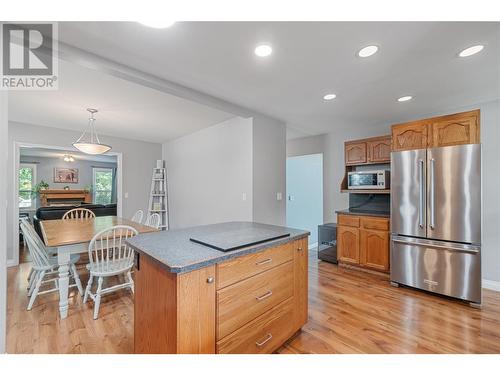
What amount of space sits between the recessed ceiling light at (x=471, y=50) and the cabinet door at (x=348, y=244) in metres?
2.37

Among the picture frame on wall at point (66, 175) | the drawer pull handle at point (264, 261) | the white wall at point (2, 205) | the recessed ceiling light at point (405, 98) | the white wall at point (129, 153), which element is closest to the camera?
the white wall at point (2, 205)

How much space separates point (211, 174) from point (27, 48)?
2.74 metres

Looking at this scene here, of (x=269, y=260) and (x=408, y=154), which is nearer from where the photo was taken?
(x=269, y=260)

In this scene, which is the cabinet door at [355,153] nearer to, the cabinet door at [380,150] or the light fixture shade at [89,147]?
the cabinet door at [380,150]

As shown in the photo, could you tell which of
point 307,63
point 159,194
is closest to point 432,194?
point 307,63

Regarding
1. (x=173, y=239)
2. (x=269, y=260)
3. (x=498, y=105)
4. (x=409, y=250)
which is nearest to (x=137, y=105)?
(x=173, y=239)

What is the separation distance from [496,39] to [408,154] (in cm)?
135

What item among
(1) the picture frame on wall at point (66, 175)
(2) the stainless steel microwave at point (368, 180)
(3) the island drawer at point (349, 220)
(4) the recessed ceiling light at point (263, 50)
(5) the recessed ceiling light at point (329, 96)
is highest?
(5) the recessed ceiling light at point (329, 96)

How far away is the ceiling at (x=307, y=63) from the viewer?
5.19 feet

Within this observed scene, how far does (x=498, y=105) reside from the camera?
288 cm

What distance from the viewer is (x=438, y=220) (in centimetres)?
263

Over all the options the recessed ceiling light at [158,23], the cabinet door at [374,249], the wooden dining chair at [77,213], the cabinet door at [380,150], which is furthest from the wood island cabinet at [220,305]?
the wooden dining chair at [77,213]

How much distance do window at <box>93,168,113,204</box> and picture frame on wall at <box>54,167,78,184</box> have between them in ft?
1.96

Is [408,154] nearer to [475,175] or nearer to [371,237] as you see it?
[475,175]
